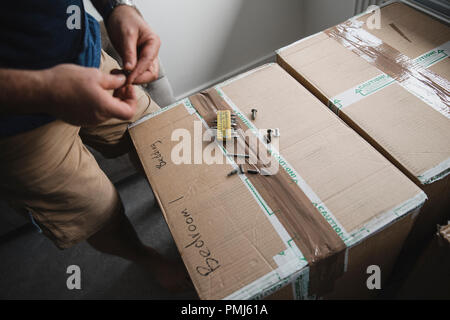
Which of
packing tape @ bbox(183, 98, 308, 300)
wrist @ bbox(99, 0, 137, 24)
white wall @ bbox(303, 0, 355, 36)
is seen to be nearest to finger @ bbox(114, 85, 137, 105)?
wrist @ bbox(99, 0, 137, 24)

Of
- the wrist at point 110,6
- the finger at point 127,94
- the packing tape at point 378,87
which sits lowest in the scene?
the packing tape at point 378,87

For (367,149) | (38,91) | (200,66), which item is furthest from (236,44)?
(38,91)

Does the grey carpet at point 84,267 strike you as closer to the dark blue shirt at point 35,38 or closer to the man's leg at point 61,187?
the man's leg at point 61,187

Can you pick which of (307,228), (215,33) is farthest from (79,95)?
(215,33)

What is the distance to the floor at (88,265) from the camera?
4.04 feet

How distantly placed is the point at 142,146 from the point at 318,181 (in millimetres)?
492

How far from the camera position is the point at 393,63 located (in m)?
0.89

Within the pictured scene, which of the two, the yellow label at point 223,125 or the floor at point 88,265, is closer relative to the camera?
the yellow label at point 223,125

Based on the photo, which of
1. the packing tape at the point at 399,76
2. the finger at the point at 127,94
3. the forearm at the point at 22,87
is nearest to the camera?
the forearm at the point at 22,87

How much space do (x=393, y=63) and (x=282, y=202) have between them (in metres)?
0.57

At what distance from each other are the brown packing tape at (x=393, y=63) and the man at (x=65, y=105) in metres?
0.63

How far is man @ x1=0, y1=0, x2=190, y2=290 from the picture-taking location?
558mm

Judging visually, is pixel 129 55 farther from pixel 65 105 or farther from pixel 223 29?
pixel 223 29

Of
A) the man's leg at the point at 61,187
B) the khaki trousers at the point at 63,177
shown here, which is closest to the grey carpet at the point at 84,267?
the man's leg at the point at 61,187
